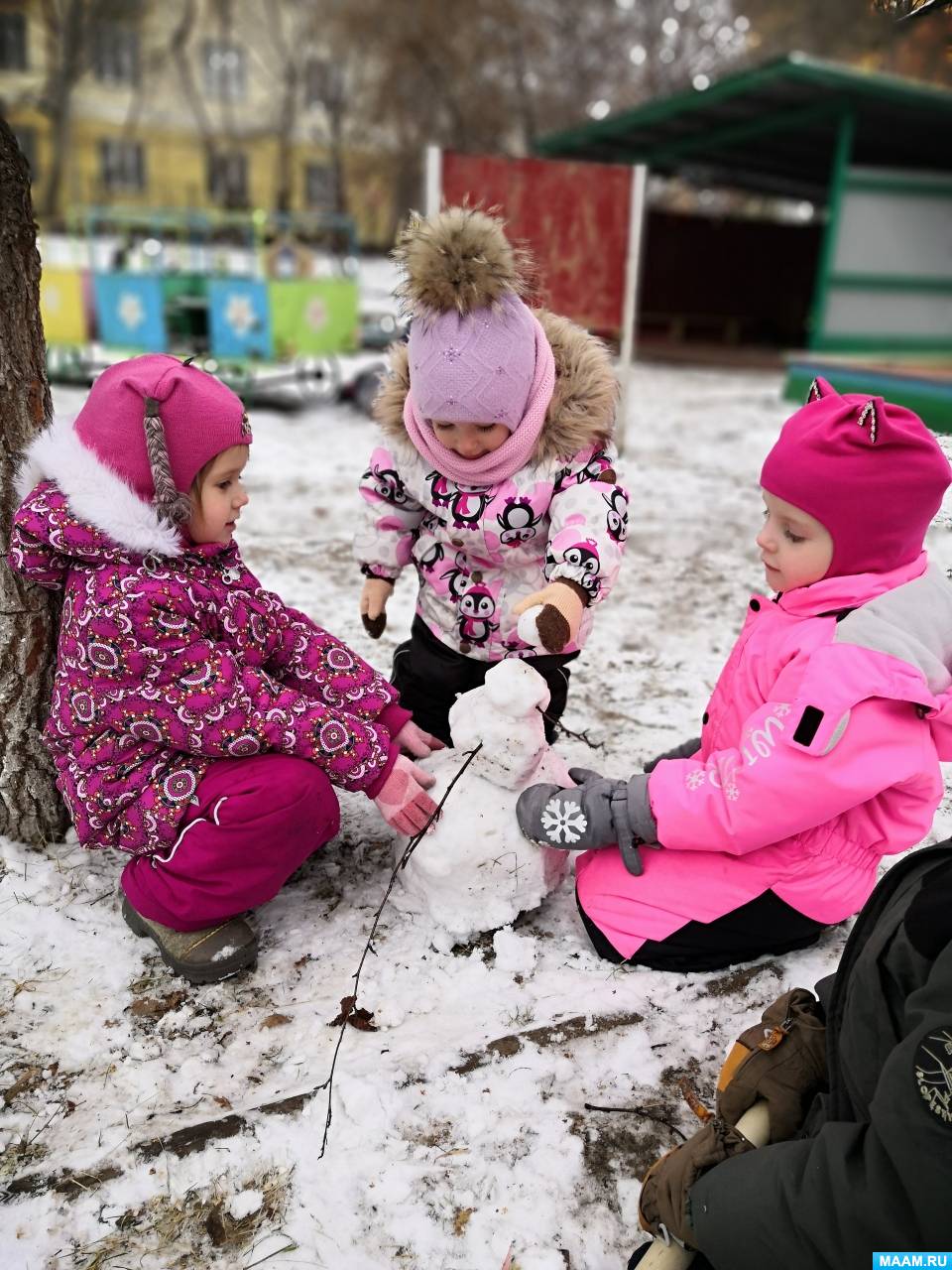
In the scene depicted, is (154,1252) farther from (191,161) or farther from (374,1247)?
(191,161)

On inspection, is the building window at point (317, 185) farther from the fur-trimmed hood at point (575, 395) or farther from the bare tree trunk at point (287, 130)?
the fur-trimmed hood at point (575, 395)

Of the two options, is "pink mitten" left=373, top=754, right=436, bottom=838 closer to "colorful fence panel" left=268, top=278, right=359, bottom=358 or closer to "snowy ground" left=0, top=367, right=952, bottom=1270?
"snowy ground" left=0, top=367, right=952, bottom=1270

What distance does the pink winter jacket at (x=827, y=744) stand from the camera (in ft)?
4.97

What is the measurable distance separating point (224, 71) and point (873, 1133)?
32.3 metres

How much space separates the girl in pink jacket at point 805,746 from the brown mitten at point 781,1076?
14.1 inches

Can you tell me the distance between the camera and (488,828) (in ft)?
6.11

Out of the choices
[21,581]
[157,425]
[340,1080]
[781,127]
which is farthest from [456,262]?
[781,127]

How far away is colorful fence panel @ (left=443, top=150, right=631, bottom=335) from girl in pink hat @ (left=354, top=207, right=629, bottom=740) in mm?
4096

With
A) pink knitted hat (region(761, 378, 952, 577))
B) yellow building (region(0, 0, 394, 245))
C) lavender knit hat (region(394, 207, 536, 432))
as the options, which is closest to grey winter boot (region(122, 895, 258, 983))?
lavender knit hat (region(394, 207, 536, 432))

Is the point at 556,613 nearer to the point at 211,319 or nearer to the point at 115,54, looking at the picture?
the point at 211,319

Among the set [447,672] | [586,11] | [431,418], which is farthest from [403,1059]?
[586,11]

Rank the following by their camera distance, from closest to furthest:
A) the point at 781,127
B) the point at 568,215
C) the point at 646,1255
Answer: the point at 646,1255 < the point at 568,215 < the point at 781,127

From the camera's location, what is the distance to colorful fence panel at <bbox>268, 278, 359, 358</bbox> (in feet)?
25.6

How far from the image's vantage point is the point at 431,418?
201 cm
